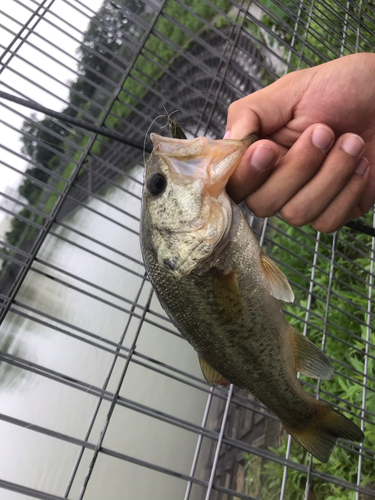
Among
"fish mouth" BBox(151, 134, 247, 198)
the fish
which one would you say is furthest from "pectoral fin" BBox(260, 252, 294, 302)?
"fish mouth" BBox(151, 134, 247, 198)

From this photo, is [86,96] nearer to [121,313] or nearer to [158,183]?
[158,183]

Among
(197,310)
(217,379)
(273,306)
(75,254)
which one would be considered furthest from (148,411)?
(75,254)

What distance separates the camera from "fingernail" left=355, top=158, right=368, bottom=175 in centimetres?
100

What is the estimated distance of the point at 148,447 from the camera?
1.97 meters

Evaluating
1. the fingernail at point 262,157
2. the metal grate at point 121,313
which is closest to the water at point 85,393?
the metal grate at point 121,313

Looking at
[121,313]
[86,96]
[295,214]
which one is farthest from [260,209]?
[121,313]

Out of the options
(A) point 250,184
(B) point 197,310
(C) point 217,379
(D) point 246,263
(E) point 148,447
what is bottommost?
(E) point 148,447

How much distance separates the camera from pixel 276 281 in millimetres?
989

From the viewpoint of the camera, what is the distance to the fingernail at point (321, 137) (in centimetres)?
91

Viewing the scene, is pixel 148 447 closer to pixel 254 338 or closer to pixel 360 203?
pixel 254 338

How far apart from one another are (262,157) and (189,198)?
0.21 m

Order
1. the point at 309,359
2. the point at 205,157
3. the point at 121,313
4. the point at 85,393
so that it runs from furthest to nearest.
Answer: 1. the point at 121,313
2. the point at 85,393
3. the point at 309,359
4. the point at 205,157

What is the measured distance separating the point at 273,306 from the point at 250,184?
37cm

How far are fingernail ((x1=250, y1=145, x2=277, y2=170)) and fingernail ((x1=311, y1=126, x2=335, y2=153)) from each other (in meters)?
0.12
